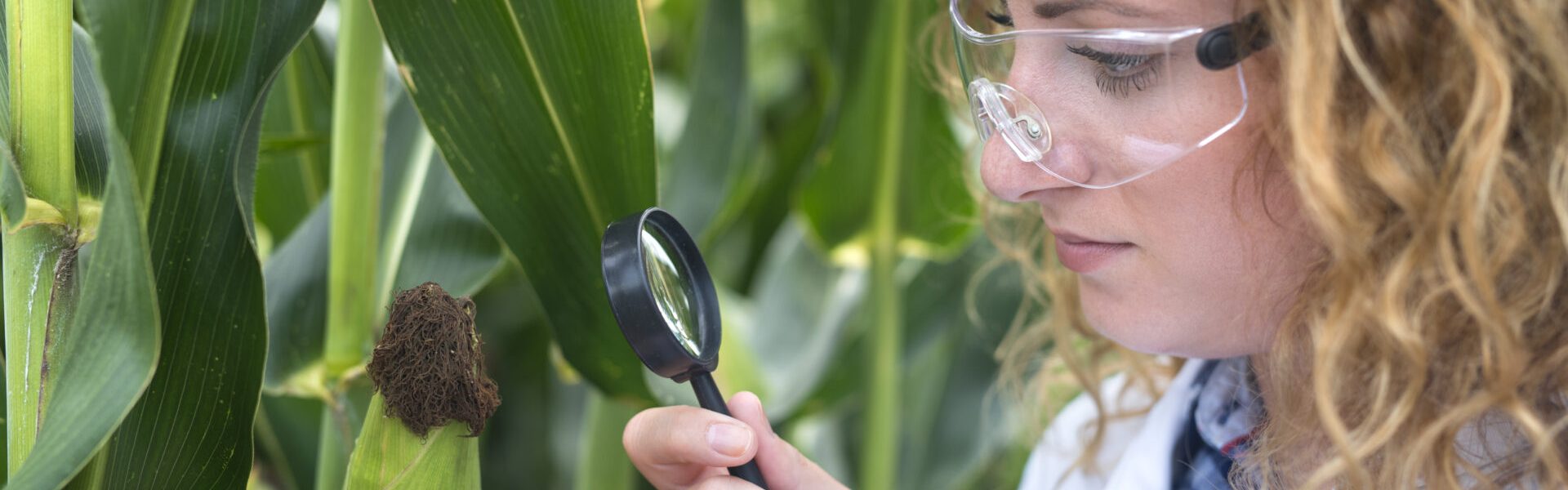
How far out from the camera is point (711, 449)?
48 centimetres

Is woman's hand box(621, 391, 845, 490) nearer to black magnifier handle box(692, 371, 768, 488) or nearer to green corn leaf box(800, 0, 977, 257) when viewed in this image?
black magnifier handle box(692, 371, 768, 488)

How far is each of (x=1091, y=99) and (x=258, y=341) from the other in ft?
1.16

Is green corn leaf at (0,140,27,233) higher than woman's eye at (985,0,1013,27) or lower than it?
higher

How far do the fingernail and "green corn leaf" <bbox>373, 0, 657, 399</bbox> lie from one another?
13 cm

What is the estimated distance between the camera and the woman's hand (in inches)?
18.7

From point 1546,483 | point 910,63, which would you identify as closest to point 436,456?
point 1546,483

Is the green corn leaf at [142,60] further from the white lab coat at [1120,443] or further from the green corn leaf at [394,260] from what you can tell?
the white lab coat at [1120,443]

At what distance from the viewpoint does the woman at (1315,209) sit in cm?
45

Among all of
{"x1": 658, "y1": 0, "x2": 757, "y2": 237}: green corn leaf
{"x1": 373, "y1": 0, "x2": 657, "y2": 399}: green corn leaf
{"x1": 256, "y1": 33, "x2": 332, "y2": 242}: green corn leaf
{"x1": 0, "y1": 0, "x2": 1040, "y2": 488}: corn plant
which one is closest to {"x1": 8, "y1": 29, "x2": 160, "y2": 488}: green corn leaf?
{"x1": 0, "y1": 0, "x2": 1040, "y2": 488}: corn plant

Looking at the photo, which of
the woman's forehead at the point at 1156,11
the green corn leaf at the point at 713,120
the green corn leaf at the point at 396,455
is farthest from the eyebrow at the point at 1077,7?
the green corn leaf at the point at 713,120

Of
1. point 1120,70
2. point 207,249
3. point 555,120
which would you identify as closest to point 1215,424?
point 1120,70

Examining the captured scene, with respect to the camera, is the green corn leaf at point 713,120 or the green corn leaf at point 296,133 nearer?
the green corn leaf at point 296,133

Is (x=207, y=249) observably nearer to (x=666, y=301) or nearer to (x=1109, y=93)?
(x=666, y=301)

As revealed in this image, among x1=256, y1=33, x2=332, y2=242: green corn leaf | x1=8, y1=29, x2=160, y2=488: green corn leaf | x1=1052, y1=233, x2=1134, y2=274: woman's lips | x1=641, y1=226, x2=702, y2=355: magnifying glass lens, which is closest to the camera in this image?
x1=8, y1=29, x2=160, y2=488: green corn leaf
